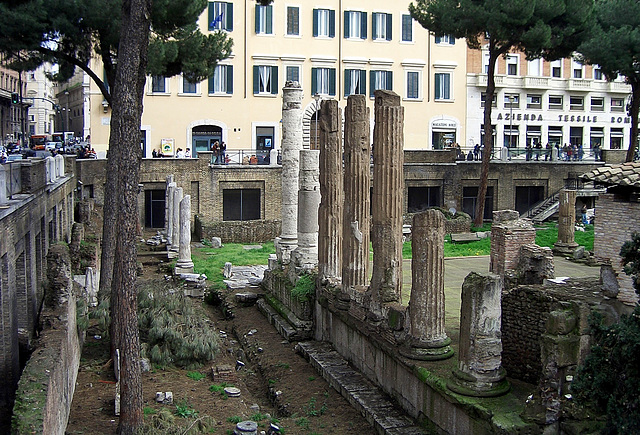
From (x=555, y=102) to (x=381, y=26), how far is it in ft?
37.9

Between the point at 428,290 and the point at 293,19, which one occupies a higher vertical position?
the point at 293,19

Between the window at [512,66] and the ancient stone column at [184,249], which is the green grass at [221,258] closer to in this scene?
the ancient stone column at [184,249]

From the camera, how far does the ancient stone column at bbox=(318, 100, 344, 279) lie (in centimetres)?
1434

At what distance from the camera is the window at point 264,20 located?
34281 millimetres

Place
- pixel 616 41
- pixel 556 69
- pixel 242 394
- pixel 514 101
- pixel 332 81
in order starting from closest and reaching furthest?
1. pixel 242 394
2. pixel 616 41
3. pixel 332 81
4. pixel 514 101
5. pixel 556 69

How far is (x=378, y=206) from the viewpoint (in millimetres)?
12102

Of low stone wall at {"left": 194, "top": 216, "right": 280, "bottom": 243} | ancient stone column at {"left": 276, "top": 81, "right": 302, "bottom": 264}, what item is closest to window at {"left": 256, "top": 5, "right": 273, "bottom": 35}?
low stone wall at {"left": 194, "top": 216, "right": 280, "bottom": 243}

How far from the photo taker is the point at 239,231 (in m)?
27.7

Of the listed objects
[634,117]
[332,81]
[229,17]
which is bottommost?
[634,117]

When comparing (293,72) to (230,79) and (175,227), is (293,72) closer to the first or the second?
(230,79)

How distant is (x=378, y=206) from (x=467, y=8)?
16884mm

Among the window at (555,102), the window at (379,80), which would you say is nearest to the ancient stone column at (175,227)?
the window at (379,80)

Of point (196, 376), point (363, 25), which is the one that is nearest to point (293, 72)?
point (363, 25)

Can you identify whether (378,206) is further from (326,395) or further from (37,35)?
(37,35)
